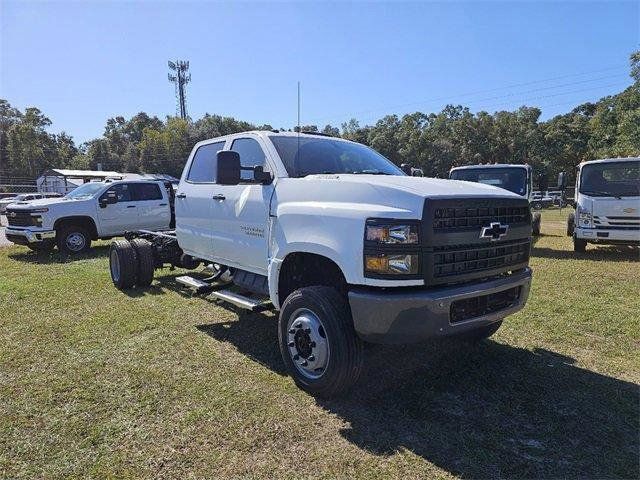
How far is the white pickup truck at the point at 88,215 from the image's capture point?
1110 centimetres

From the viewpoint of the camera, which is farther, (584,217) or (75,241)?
(75,241)

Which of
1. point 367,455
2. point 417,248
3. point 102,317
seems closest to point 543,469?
point 367,455

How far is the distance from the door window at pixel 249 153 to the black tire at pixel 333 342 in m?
1.50

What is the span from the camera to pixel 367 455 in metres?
2.91

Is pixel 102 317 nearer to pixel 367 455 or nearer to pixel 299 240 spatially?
pixel 299 240

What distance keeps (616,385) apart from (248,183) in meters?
3.62

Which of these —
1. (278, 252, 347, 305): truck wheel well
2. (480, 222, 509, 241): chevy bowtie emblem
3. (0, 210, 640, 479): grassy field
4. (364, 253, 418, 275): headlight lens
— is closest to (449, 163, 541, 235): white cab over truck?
(0, 210, 640, 479): grassy field

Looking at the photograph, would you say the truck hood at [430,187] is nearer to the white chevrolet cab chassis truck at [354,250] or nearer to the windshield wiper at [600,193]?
the white chevrolet cab chassis truck at [354,250]

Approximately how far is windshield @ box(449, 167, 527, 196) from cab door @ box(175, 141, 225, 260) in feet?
25.7

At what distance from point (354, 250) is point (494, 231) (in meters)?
1.12

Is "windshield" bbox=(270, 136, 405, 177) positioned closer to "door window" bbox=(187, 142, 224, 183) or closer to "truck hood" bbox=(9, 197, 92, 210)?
"door window" bbox=(187, 142, 224, 183)

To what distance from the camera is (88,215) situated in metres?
11.6

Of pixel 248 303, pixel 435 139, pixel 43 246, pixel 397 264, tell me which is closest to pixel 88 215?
pixel 43 246

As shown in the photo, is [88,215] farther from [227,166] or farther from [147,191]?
[227,166]
